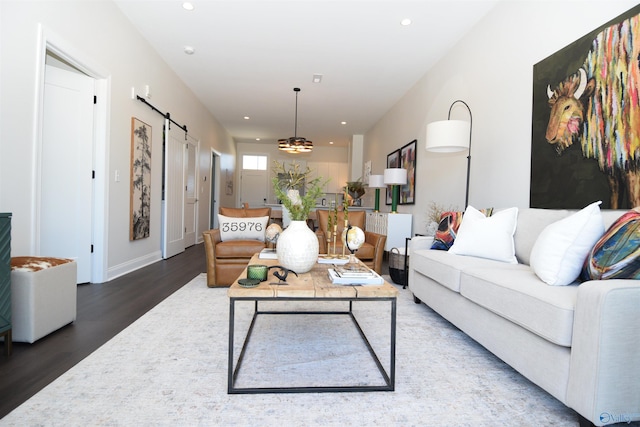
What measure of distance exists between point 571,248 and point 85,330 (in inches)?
115

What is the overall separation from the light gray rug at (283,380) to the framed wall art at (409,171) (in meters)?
3.45

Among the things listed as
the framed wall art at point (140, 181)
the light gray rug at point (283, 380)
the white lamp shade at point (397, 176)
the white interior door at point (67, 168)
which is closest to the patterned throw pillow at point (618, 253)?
the light gray rug at point (283, 380)

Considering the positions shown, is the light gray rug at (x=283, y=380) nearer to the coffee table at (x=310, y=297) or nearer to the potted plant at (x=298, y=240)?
the coffee table at (x=310, y=297)

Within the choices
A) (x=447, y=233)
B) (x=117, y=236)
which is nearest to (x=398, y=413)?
(x=447, y=233)

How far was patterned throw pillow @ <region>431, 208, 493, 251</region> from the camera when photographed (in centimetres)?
295

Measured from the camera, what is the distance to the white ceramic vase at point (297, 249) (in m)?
1.90

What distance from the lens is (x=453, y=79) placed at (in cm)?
425

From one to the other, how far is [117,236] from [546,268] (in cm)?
406

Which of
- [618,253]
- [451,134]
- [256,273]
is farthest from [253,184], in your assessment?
[618,253]

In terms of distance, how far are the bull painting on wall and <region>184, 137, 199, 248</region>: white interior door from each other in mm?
5386

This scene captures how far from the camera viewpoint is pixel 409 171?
5730 mm

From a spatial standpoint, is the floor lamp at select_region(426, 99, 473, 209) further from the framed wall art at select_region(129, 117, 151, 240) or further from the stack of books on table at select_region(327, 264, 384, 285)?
the framed wall art at select_region(129, 117, 151, 240)

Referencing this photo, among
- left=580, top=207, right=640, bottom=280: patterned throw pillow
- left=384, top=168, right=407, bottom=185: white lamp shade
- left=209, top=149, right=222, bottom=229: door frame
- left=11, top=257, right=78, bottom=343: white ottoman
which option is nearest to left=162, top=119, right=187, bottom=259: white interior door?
left=209, top=149, right=222, bottom=229: door frame

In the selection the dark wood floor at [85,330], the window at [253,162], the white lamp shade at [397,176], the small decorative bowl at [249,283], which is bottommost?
the dark wood floor at [85,330]
